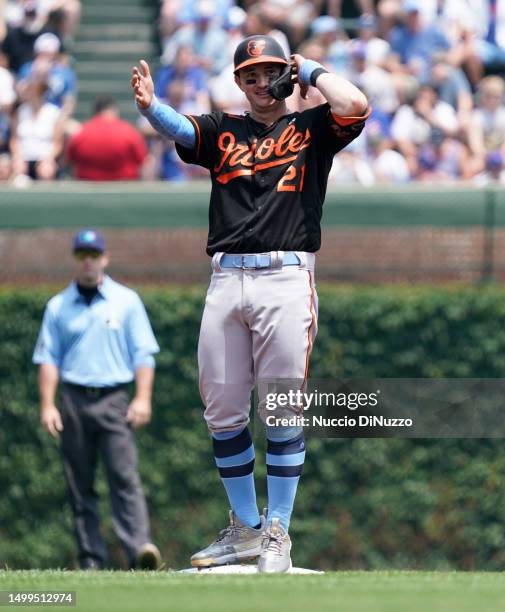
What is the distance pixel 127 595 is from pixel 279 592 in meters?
0.57

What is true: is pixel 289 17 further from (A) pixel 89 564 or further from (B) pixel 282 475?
(B) pixel 282 475

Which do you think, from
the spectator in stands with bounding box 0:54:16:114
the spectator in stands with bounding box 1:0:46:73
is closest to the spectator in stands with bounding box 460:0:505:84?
the spectator in stands with bounding box 1:0:46:73

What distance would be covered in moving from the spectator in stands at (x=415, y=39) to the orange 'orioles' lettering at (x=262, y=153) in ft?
24.2

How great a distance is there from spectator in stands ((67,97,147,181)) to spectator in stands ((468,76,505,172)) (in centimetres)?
288

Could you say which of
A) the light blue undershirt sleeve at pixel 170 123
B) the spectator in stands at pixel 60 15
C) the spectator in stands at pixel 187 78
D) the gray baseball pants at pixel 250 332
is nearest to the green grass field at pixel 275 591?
the gray baseball pants at pixel 250 332

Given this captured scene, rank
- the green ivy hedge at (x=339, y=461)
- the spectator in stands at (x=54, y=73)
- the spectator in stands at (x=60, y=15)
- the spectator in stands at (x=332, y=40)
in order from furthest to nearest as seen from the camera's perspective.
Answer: the spectator in stands at (x=60, y=15)
the spectator in stands at (x=332, y=40)
the spectator in stands at (x=54, y=73)
the green ivy hedge at (x=339, y=461)

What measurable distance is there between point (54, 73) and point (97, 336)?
453 centimetres

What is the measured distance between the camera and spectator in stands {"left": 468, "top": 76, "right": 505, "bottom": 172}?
12344 mm

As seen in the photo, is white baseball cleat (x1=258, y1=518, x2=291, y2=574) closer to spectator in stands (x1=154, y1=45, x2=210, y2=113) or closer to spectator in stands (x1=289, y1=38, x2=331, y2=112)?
spectator in stands (x1=289, y1=38, x2=331, y2=112)

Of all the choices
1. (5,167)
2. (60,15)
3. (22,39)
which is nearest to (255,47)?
(5,167)

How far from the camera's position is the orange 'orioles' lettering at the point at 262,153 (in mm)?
6340

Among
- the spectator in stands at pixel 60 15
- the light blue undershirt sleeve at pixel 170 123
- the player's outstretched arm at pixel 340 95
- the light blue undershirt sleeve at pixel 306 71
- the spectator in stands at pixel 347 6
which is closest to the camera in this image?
the player's outstretched arm at pixel 340 95

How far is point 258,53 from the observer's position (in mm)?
6328

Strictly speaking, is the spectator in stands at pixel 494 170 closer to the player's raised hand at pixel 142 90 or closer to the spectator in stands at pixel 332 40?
the spectator in stands at pixel 332 40
